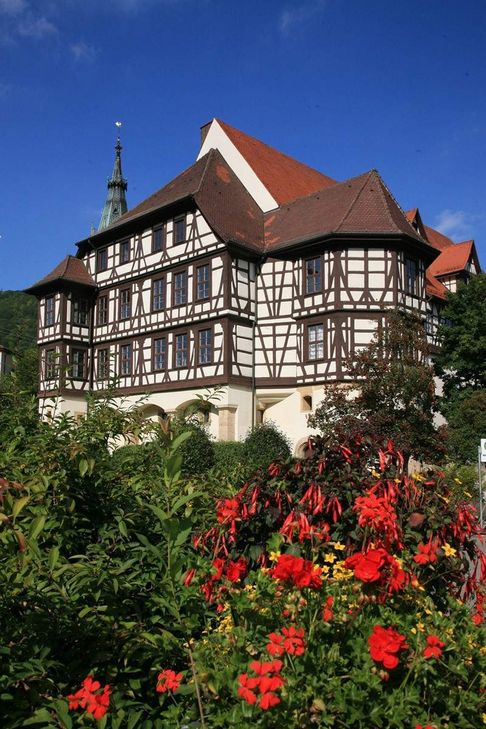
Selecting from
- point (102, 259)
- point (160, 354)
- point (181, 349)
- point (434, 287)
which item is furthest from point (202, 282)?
point (434, 287)

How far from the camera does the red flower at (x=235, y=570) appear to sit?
2.95m

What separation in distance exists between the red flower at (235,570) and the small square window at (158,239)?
2791 cm

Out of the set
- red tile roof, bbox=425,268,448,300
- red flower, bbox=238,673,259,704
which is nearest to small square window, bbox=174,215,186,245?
red tile roof, bbox=425,268,448,300

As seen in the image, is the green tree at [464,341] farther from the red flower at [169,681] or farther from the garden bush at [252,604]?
the red flower at [169,681]

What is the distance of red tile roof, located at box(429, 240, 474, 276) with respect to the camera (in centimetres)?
3642

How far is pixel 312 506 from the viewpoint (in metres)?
3.39

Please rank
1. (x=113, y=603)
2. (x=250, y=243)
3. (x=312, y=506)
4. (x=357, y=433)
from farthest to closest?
(x=250, y=243) < (x=357, y=433) < (x=312, y=506) < (x=113, y=603)

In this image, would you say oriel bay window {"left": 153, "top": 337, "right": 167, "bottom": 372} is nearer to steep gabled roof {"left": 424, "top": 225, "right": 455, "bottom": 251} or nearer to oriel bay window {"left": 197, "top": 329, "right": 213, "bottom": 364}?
oriel bay window {"left": 197, "top": 329, "right": 213, "bottom": 364}

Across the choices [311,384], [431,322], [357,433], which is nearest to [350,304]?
[311,384]

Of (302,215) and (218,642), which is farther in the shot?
(302,215)

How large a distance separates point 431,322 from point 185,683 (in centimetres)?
3033

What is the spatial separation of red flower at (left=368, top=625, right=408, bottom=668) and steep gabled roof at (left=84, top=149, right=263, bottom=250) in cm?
2558

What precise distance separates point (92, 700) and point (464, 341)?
2931cm

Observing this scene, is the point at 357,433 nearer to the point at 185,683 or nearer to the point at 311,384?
the point at 185,683
